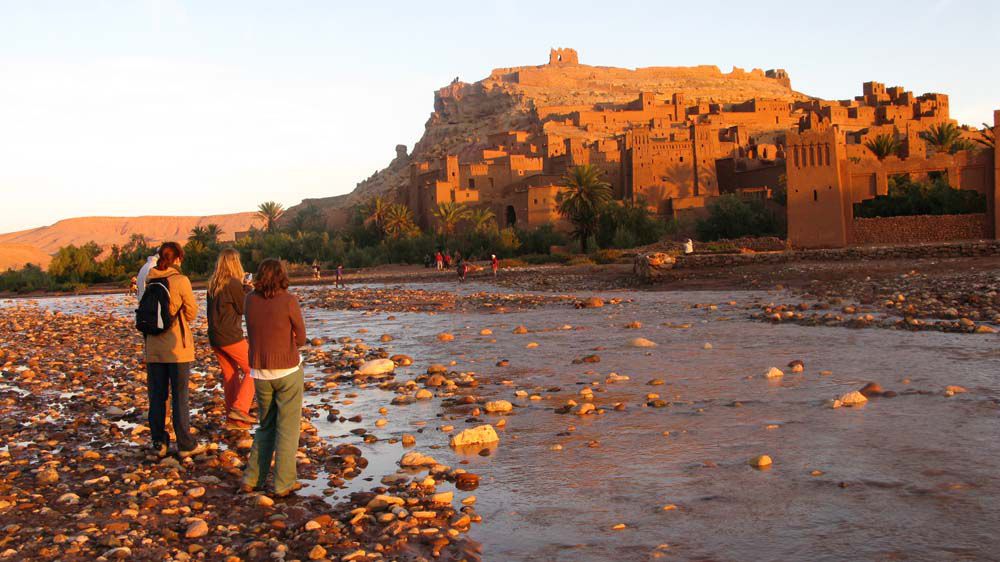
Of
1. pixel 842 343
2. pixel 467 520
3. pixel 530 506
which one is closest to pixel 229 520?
pixel 467 520

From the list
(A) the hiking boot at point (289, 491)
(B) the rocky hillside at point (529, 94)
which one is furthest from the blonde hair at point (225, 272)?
(B) the rocky hillside at point (529, 94)

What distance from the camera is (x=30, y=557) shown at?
4.56 m

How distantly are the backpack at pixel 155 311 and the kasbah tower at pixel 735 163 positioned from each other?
1186 inches

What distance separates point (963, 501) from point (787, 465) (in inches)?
46.4

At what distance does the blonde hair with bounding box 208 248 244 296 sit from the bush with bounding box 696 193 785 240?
37.2m

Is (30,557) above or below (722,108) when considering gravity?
below

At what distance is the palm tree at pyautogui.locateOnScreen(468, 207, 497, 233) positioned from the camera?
55219 millimetres

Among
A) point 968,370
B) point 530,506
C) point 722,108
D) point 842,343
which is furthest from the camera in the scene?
point 722,108

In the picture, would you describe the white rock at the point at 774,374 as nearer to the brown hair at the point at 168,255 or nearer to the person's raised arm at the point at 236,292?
the person's raised arm at the point at 236,292

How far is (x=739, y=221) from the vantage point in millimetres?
43031

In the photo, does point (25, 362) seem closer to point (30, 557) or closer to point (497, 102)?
point (30, 557)

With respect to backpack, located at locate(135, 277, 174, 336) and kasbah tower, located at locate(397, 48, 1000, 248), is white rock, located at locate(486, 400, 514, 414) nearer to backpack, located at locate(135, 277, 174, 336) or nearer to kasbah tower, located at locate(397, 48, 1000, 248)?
backpack, located at locate(135, 277, 174, 336)

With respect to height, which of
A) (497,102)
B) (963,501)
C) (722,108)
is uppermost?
(497,102)

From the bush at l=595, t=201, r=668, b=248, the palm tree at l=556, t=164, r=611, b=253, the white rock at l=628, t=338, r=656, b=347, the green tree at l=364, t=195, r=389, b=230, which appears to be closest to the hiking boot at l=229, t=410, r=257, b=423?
the white rock at l=628, t=338, r=656, b=347
